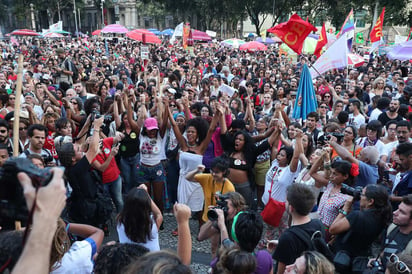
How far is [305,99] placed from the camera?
6969 millimetres

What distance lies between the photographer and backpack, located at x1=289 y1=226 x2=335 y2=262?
2.94 metres

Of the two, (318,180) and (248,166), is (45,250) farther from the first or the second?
(248,166)

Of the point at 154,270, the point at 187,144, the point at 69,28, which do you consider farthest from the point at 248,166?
the point at 69,28

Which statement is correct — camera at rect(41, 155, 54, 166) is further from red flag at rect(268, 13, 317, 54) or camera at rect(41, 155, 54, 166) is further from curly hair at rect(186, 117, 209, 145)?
red flag at rect(268, 13, 317, 54)

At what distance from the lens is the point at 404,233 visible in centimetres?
312

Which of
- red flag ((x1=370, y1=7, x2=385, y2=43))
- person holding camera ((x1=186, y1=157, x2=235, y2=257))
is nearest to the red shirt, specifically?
person holding camera ((x1=186, y1=157, x2=235, y2=257))

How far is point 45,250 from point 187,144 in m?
3.99

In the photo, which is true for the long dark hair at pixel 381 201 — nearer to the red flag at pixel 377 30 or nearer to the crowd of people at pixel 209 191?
the crowd of people at pixel 209 191

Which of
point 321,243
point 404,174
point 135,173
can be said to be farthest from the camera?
point 135,173

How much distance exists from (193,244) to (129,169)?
1.65 m

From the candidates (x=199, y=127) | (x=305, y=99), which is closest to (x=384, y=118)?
(x=305, y=99)

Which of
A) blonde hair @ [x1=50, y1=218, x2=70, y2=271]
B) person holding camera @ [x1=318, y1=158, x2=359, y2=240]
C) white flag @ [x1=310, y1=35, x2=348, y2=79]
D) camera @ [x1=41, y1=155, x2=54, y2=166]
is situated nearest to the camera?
blonde hair @ [x1=50, y1=218, x2=70, y2=271]

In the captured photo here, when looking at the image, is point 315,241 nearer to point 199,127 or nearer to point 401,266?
point 401,266

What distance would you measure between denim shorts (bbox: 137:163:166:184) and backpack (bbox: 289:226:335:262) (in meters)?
2.80
